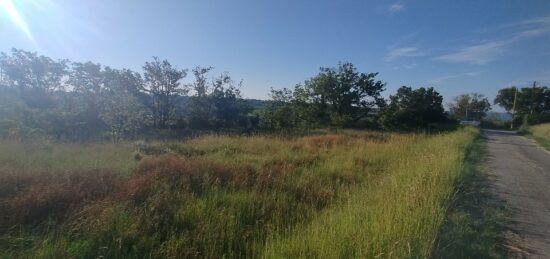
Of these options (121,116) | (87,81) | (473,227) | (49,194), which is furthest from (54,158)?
(87,81)

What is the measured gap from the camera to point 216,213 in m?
5.57

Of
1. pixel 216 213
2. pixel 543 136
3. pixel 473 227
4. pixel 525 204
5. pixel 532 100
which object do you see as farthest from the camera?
pixel 532 100

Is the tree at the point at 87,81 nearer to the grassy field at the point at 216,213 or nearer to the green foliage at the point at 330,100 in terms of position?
the green foliage at the point at 330,100

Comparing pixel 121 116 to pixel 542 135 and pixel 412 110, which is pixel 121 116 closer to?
pixel 542 135

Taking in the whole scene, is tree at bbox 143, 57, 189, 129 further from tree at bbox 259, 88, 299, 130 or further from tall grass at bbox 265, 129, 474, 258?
tall grass at bbox 265, 129, 474, 258

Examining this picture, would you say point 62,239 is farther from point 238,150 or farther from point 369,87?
point 369,87

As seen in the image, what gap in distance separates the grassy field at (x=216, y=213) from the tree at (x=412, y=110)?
36715 mm

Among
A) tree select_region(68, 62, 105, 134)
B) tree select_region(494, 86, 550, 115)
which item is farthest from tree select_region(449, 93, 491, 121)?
tree select_region(68, 62, 105, 134)

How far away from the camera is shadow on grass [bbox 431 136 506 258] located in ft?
13.7

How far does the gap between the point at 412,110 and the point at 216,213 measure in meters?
49.5

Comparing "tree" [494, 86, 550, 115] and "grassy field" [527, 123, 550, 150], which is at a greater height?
"tree" [494, 86, 550, 115]

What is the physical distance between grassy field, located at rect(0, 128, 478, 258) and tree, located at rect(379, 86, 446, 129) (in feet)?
120

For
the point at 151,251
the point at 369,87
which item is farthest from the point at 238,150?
the point at 369,87

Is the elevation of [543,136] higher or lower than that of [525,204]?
lower
